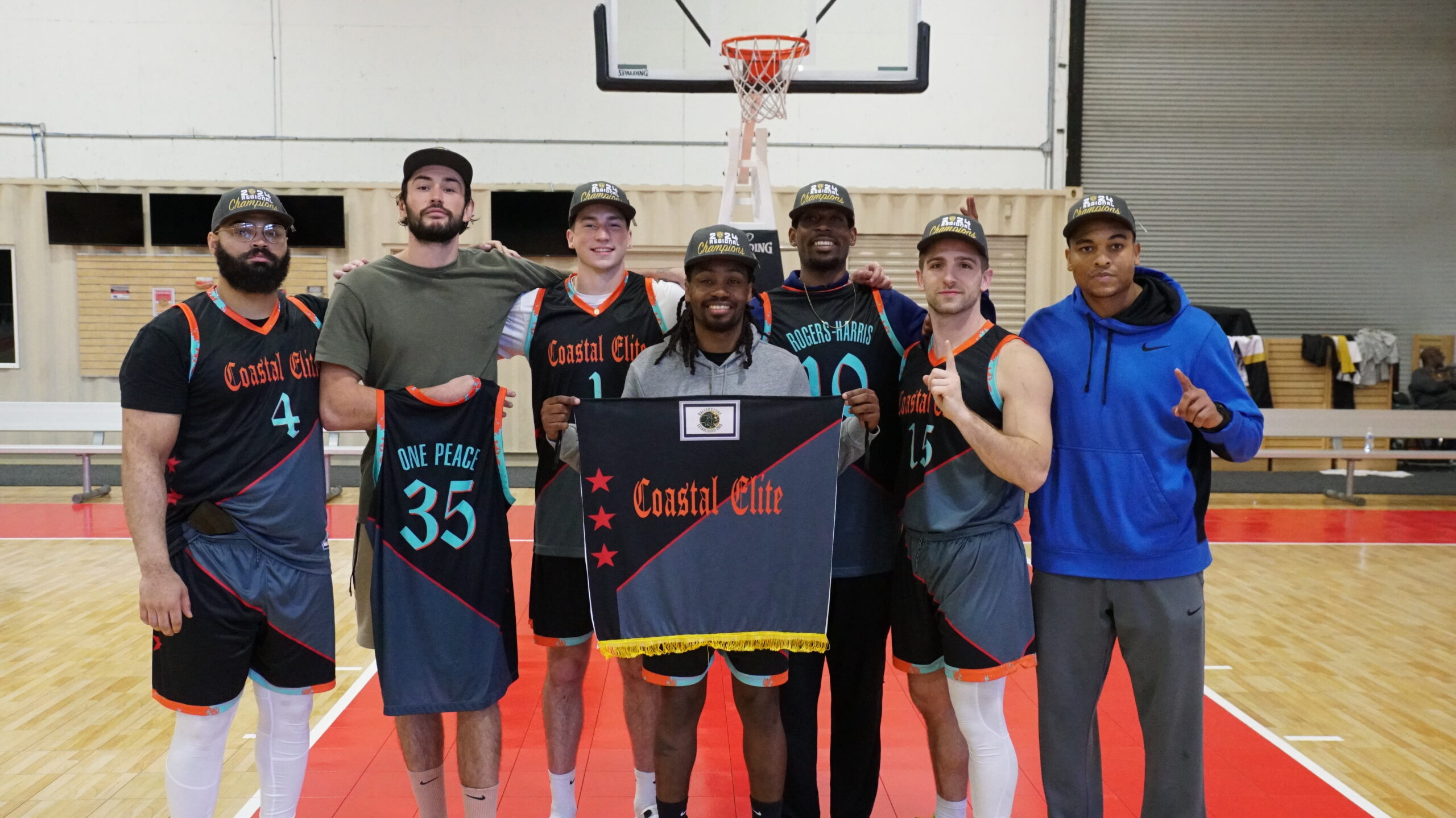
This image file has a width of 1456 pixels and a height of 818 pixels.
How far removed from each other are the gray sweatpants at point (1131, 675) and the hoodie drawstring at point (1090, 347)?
0.54 m

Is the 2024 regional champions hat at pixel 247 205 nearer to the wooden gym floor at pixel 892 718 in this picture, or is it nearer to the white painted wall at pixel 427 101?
the wooden gym floor at pixel 892 718

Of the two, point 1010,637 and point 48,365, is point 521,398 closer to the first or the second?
point 48,365

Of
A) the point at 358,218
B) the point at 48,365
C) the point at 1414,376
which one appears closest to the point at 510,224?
the point at 358,218

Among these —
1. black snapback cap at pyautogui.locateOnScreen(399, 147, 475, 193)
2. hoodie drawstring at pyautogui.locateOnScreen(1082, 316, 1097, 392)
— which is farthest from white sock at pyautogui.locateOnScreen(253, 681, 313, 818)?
hoodie drawstring at pyautogui.locateOnScreen(1082, 316, 1097, 392)

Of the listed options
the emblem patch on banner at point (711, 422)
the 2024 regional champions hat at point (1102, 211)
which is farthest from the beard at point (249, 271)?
the 2024 regional champions hat at point (1102, 211)

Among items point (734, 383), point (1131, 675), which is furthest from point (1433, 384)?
point (734, 383)

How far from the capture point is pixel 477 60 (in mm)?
11227

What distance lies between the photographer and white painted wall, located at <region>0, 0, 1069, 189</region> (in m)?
11.0

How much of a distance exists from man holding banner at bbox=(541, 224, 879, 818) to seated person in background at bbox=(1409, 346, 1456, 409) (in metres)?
11.6

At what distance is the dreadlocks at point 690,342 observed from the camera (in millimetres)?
2664

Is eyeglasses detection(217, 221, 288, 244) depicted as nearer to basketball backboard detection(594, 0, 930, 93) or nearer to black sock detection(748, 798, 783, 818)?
black sock detection(748, 798, 783, 818)

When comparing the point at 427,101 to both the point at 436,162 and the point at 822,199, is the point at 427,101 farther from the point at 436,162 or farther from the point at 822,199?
the point at 822,199

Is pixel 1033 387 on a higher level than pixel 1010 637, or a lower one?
higher

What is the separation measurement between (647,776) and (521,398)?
28.5 ft
